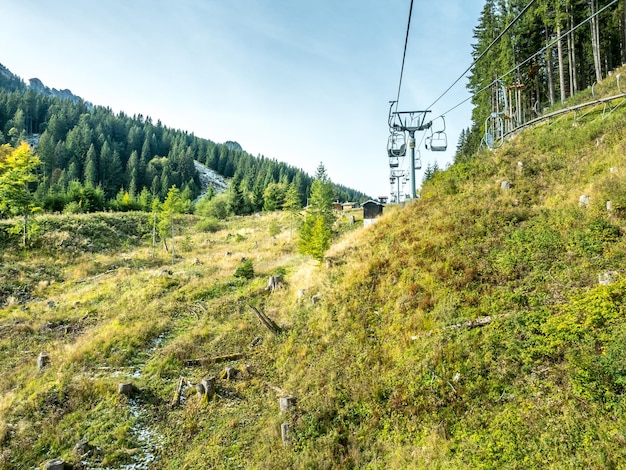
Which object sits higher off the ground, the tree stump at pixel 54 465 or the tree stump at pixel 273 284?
the tree stump at pixel 273 284

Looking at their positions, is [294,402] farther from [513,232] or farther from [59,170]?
[59,170]

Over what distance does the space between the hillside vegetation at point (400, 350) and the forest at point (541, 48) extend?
670 inches

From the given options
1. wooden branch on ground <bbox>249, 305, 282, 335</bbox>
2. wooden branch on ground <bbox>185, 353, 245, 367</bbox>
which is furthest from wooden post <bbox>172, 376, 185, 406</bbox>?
wooden branch on ground <bbox>249, 305, 282, 335</bbox>

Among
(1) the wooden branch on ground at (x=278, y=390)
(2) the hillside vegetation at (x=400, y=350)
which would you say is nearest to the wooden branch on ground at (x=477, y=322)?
(2) the hillside vegetation at (x=400, y=350)

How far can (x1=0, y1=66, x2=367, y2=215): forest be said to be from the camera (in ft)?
209

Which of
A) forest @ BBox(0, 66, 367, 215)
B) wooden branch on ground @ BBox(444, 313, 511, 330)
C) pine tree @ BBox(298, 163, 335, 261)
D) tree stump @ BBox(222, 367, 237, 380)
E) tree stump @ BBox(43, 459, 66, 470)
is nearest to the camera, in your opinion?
tree stump @ BBox(43, 459, 66, 470)

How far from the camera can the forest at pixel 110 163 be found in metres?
63.7

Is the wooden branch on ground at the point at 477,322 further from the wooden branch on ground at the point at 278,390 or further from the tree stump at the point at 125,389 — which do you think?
the tree stump at the point at 125,389

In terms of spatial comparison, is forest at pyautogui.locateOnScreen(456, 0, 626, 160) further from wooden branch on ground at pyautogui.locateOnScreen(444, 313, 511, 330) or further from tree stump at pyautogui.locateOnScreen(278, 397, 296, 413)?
tree stump at pyautogui.locateOnScreen(278, 397, 296, 413)

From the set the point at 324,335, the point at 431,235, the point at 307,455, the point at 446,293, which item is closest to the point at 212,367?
the point at 324,335

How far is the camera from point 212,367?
13117 mm

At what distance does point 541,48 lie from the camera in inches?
1387

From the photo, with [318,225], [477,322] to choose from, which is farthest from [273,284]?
[477,322]

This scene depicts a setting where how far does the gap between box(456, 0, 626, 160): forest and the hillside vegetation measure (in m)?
17.0
